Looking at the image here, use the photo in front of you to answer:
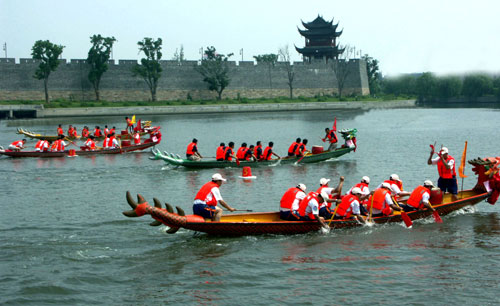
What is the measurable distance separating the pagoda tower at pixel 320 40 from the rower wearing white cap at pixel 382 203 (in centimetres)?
6942

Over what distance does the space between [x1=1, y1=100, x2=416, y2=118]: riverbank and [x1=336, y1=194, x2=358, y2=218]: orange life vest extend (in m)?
46.7

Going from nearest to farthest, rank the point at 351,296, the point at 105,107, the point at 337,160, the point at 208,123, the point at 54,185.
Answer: the point at 351,296, the point at 54,185, the point at 337,160, the point at 208,123, the point at 105,107

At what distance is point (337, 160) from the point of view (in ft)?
84.7

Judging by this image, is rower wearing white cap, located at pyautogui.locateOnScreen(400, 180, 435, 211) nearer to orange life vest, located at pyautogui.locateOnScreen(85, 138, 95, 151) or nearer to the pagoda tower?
orange life vest, located at pyautogui.locateOnScreen(85, 138, 95, 151)

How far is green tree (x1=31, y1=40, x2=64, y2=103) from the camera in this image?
59.7 metres

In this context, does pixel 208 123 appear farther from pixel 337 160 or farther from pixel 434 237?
pixel 434 237

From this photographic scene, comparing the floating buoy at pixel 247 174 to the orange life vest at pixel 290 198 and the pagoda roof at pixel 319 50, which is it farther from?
the pagoda roof at pixel 319 50

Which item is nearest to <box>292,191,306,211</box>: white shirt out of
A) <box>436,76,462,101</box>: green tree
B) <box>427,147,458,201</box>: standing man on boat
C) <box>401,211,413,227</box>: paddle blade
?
<box>401,211,413,227</box>: paddle blade

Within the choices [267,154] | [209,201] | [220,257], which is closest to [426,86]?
[267,154]

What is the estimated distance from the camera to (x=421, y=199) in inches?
527

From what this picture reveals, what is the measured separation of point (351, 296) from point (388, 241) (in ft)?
10.3

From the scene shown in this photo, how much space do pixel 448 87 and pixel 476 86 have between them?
3675 millimetres

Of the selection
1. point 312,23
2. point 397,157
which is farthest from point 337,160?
point 312,23

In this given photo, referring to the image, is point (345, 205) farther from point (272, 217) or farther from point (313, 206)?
point (272, 217)
